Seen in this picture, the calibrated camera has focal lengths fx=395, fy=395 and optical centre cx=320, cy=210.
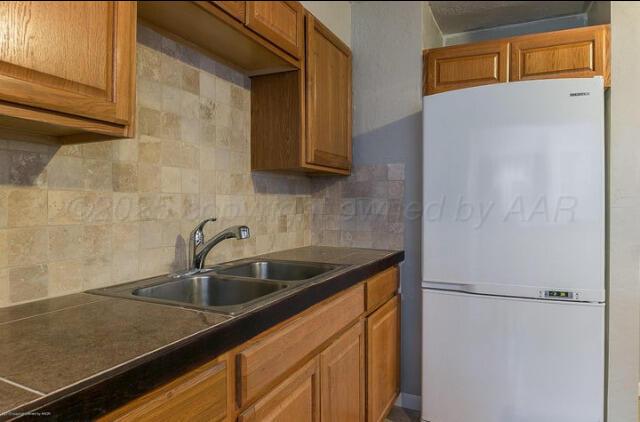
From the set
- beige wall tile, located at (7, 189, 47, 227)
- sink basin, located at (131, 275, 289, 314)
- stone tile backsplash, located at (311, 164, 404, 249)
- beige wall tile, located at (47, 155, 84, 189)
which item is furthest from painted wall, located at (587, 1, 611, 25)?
beige wall tile, located at (7, 189, 47, 227)

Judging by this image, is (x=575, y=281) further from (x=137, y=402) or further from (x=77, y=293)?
(x=77, y=293)

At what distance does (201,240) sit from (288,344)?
22.7 inches

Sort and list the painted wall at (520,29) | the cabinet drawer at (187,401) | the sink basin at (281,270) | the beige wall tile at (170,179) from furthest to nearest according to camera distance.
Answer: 1. the painted wall at (520,29)
2. the sink basin at (281,270)
3. the beige wall tile at (170,179)
4. the cabinet drawer at (187,401)

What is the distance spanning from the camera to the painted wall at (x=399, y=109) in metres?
2.22

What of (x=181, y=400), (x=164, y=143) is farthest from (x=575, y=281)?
(x=164, y=143)

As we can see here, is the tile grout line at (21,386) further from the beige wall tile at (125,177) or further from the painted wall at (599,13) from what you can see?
the painted wall at (599,13)

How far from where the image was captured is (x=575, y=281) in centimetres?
158

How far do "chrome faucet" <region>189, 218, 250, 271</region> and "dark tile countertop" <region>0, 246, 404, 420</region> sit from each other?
15.6 inches

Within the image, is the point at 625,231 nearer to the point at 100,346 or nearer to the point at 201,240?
the point at 201,240

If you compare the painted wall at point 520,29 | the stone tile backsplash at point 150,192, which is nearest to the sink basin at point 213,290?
the stone tile backsplash at point 150,192

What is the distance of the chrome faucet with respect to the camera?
1450 mm

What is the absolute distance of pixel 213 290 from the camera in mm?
1454

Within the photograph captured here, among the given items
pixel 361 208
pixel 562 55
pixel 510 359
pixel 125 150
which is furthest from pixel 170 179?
pixel 562 55

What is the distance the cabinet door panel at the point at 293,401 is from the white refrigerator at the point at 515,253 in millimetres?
794
